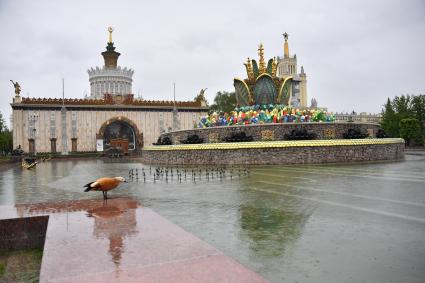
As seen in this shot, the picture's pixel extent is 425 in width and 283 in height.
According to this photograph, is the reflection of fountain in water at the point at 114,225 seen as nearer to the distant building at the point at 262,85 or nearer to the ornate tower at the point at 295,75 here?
the distant building at the point at 262,85

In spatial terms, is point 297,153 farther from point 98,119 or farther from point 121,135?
point 121,135

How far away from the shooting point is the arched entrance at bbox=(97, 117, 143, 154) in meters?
55.3

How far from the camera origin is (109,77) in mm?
63938

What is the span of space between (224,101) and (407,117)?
1238 inches

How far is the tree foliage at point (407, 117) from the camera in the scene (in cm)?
5828

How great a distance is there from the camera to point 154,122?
2296 inches

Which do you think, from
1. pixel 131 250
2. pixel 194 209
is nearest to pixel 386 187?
pixel 194 209

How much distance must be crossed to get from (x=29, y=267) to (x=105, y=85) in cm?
6114

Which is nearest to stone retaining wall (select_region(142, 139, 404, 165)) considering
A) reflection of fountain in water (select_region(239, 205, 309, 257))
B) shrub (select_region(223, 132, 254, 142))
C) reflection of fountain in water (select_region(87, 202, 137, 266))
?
shrub (select_region(223, 132, 254, 142))

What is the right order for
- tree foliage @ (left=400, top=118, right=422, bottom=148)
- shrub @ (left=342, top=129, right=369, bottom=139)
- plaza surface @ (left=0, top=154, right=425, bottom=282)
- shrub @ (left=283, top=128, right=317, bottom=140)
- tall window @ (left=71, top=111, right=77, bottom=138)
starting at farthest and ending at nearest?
tree foliage @ (left=400, top=118, right=422, bottom=148)
tall window @ (left=71, top=111, right=77, bottom=138)
shrub @ (left=342, top=129, right=369, bottom=139)
shrub @ (left=283, top=128, right=317, bottom=140)
plaza surface @ (left=0, top=154, right=425, bottom=282)

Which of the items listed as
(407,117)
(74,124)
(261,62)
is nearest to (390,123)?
(407,117)

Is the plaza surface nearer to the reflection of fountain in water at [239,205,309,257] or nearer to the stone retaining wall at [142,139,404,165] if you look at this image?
the reflection of fountain in water at [239,205,309,257]

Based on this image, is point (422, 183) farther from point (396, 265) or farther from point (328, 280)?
point (328, 280)

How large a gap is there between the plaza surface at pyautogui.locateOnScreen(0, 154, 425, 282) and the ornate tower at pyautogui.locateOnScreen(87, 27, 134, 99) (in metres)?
52.9
